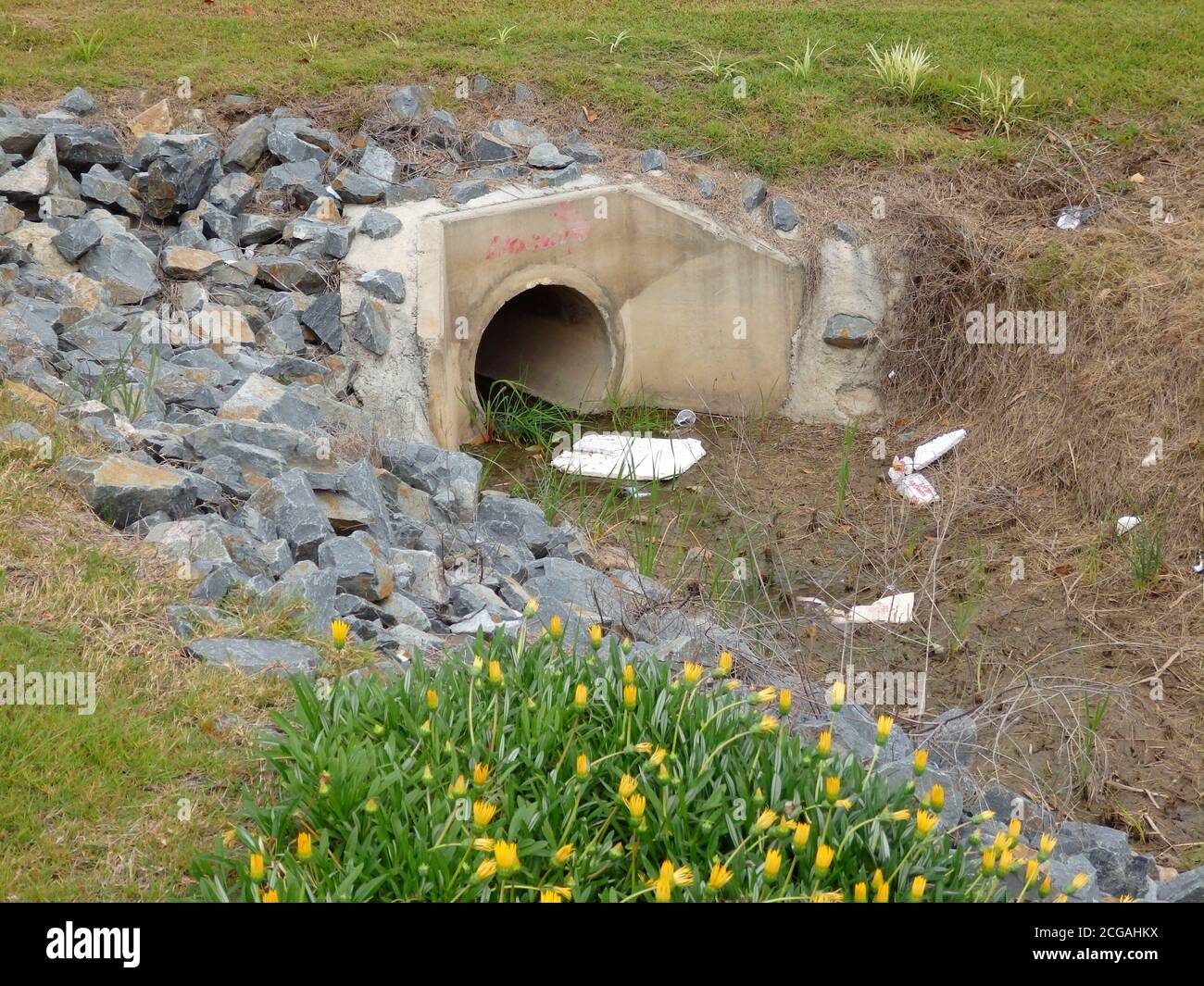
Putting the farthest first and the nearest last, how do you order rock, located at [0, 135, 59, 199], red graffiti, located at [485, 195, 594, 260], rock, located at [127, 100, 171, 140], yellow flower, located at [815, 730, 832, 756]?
rock, located at [127, 100, 171, 140], red graffiti, located at [485, 195, 594, 260], rock, located at [0, 135, 59, 199], yellow flower, located at [815, 730, 832, 756]

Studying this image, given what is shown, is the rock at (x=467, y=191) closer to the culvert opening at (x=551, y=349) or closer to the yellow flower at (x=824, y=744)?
the culvert opening at (x=551, y=349)

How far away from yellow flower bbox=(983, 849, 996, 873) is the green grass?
7094 millimetres

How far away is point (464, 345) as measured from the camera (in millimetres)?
7902

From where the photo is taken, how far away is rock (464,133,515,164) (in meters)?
8.53

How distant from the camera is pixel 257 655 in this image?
3.76 metres

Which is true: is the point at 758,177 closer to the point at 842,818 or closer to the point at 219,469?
the point at 219,469

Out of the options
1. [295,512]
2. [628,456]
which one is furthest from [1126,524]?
[295,512]

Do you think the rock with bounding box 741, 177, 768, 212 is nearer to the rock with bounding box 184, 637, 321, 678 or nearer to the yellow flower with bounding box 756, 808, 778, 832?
the rock with bounding box 184, 637, 321, 678

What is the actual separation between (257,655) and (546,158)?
5.62 meters

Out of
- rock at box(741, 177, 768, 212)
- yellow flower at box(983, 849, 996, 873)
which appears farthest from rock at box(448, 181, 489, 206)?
yellow flower at box(983, 849, 996, 873)

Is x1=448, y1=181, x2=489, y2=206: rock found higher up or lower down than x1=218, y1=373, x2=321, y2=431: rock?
higher up

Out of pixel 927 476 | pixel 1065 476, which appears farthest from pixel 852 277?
pixel 1065 476

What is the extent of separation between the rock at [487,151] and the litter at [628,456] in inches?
82.7

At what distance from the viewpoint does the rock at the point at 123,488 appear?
444 cm
